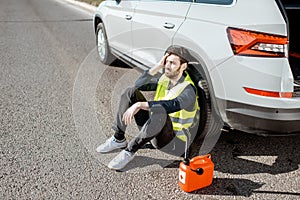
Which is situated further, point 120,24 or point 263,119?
point 120,24

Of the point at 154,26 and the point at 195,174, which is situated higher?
the point at 154,26

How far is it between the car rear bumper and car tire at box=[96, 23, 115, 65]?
126 inches

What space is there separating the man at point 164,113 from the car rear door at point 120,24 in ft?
4.90

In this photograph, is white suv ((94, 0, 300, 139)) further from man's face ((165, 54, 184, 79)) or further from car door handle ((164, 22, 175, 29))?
man's face ((165, 54, 184, 79))

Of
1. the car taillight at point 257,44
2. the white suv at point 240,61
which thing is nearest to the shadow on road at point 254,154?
the white suv at point 240,61

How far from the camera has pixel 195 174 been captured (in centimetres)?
247

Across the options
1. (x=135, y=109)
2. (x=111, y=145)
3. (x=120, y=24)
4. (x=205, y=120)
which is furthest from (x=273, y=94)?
(x=120, y=24)

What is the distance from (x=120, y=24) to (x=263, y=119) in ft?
9.23

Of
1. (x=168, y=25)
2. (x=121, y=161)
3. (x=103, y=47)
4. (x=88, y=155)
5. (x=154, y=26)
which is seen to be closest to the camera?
(x=121, y=161)

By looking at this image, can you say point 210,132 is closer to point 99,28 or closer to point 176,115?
point 176,115

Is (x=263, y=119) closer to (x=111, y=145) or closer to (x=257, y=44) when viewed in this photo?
(x=257, y=44)

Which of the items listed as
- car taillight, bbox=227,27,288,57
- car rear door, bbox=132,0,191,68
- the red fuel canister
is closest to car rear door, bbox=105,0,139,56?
car rear door, bbox=132,0,191,68

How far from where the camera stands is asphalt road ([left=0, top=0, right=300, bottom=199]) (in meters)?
2.54

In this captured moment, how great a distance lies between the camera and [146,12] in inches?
149
